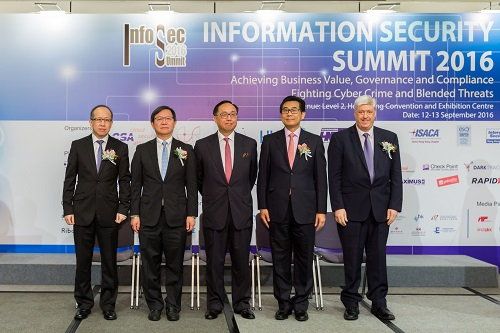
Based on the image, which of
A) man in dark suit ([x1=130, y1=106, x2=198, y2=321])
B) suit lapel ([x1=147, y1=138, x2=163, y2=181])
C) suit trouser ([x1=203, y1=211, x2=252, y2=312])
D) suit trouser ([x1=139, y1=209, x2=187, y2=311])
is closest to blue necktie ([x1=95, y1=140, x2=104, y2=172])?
man in dark suit ([x1=130, y1=106, x2=198, y2=321])

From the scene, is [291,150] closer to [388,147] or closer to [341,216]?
[341,216]

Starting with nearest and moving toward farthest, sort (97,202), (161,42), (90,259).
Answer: (97,202)
(90,259)
(161,42)

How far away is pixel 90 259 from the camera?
3607 millimetres

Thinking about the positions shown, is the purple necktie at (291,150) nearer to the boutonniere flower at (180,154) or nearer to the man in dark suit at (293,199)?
the man in dark suit at (293,199)

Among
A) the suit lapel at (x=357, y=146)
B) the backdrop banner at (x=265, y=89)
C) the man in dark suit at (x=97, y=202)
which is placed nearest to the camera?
the man in dark suit at (x=97, y=202)

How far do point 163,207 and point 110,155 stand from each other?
59 centimetres

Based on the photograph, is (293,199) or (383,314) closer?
(293,199)

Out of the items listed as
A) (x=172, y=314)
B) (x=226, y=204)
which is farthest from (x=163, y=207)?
(x=172, y=314)

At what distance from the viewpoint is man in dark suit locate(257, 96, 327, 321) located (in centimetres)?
353

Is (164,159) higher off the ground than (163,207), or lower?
higher

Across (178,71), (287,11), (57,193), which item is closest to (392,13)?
(287,11)

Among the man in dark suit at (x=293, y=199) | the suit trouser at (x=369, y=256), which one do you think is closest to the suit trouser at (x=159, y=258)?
the man in dark suit at (x=293, y=199)

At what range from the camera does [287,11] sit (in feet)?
17.9

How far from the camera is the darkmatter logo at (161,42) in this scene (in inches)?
204
